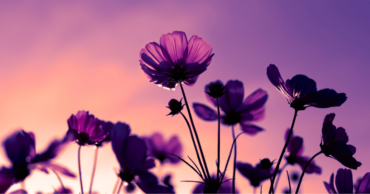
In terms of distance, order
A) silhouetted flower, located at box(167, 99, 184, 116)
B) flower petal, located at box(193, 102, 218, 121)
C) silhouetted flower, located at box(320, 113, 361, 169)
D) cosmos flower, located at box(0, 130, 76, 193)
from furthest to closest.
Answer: flower petal, located at box(193, 102, 218, 121)
silhouetted flower, located at box(167, 99, 184, 116)
silhouetted flower, located at box(320, 113, 361, 169)
cosmos flower, located at box(0, 130, 76, 193)

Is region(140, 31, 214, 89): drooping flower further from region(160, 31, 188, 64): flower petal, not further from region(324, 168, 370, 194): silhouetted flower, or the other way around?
region(324, 168, 370, 194): silhouetted flower

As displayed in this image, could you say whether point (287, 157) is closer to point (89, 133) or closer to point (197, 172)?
point (197, 172)

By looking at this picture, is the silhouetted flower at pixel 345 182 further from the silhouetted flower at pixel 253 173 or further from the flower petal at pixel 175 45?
the flower petal at pixel 175 45

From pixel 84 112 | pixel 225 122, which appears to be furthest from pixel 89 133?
pixel 225 122

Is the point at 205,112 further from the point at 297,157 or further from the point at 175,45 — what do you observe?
the point at 297,157

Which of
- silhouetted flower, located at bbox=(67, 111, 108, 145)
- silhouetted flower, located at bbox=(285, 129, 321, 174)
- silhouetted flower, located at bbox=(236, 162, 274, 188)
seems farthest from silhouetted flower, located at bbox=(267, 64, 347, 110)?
silhouetted flower, located at bbox=(67, 111, 108, 145)
